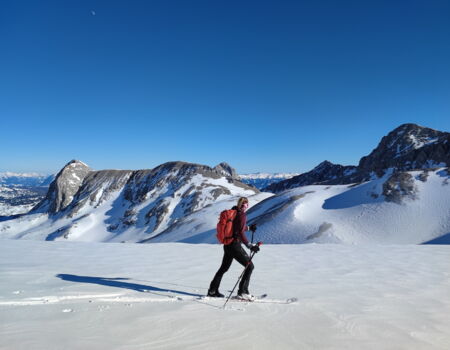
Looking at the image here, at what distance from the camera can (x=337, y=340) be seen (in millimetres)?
4836

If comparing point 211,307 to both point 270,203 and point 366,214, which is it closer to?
point 366,214

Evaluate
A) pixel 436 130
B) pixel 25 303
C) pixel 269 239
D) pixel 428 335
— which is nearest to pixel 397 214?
pixel 269 239

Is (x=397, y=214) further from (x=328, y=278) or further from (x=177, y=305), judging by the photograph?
(x=177, y=305)

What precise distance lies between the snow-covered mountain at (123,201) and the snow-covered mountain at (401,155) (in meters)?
61.8

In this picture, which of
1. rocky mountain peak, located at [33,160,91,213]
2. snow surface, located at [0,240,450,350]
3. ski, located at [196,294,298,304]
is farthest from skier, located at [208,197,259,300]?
rocky mountain peak, located at [33,160,91,213]

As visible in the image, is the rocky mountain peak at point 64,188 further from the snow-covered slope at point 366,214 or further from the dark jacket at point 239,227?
the dark jacket at point 239,227

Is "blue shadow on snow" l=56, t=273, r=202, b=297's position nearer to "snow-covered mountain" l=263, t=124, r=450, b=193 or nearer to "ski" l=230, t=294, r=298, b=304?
"ski" l=230, t=294, r=298, b=304

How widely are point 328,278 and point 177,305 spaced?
234 inches

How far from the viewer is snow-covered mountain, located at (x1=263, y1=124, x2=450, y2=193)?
11512cm

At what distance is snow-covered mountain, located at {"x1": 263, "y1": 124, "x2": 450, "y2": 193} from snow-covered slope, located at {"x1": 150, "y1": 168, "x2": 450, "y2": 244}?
69.5 m

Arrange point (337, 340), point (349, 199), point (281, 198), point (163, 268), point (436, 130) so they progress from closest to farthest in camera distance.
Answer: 1. point (337, 340)
2. point (163, 268)
3. point (349, 199)
4. point (281, 198)
5. point (436, 130)

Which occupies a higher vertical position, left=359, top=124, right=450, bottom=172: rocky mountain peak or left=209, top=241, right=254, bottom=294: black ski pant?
left=359, top=124, right=450, bottom=172: rocky mountain peak

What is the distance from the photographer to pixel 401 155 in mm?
138500

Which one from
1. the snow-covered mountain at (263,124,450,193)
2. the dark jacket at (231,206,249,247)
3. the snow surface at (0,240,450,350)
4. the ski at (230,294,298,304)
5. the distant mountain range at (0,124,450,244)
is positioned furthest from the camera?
the snow-covered mountain at (263,124,450,193)
